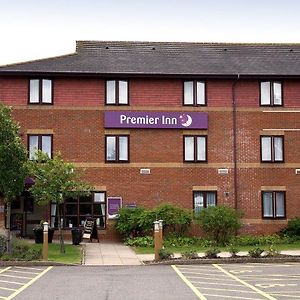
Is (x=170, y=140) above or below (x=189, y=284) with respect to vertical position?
above

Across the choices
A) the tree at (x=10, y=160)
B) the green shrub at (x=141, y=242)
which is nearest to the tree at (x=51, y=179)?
the tree at (x=10, y=160)

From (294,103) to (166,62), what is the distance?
705cm

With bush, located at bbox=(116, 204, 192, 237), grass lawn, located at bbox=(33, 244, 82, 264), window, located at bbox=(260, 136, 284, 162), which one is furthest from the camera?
window, located at bbox=(260, 136, 284, 162)

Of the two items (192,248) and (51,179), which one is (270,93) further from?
(51,179)

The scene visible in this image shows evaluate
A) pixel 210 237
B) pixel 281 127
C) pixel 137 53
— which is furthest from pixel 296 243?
pixel 137 53

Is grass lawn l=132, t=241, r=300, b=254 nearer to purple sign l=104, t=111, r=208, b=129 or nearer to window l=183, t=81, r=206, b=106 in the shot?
purple sign l=104, t=111, r=208, b=129

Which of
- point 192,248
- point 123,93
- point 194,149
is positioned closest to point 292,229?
point 194,149

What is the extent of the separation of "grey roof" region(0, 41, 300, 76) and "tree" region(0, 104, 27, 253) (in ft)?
26.6

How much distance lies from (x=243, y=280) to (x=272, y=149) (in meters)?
16.4

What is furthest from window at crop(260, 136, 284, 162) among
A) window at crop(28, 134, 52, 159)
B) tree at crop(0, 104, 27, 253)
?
tree at crop(0, 104, 27, 253)

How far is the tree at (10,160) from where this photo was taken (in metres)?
23.7

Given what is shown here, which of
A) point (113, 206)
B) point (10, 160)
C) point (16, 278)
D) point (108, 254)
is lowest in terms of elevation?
point (16, 278)

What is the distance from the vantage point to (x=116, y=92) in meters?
32.6

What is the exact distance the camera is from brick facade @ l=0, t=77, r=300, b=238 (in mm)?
32125
